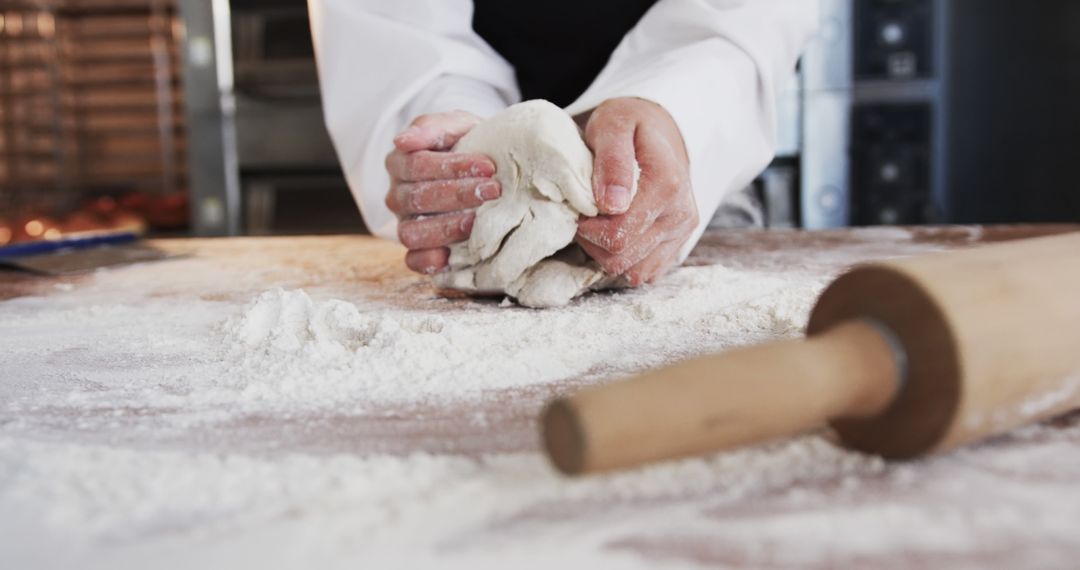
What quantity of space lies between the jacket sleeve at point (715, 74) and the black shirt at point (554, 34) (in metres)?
0.24

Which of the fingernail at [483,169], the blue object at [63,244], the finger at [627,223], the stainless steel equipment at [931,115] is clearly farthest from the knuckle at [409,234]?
the stainless steel equipment at [931,115]

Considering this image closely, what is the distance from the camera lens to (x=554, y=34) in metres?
1.54

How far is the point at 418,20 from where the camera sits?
1.31 metres

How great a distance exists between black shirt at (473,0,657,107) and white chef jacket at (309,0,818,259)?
16cm

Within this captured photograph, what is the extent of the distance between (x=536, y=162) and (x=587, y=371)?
30 cm

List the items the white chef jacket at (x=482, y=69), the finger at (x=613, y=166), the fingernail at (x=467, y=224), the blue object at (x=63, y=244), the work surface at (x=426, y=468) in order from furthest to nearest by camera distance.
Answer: the blue object at (x=63, y=244)
the white chef jacket at (x=482, y=69)
the fingernail at (x=467, y=224)
the finger at (x=613, y=166)
the work surface at (x=426, y=468)

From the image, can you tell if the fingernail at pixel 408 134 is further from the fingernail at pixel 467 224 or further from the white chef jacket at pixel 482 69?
the white chef jacket at pixel 482 69

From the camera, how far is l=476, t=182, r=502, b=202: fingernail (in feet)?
3.00

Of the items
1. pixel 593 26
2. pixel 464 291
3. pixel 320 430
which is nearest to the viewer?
pixel 320 430

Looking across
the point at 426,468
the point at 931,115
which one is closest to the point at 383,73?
the point at 426,468

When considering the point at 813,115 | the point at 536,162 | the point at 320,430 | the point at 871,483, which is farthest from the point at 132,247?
the point at 813,115

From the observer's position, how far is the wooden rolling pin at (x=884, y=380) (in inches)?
15.3

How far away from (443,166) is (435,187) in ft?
0.09

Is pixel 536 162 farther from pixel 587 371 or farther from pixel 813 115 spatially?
pixel 813 115
